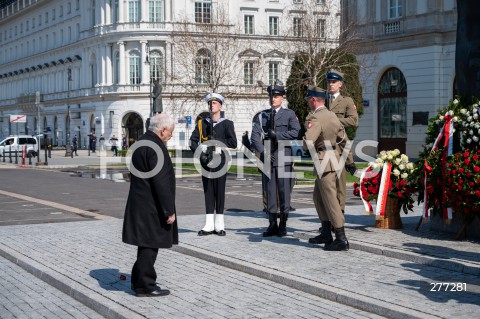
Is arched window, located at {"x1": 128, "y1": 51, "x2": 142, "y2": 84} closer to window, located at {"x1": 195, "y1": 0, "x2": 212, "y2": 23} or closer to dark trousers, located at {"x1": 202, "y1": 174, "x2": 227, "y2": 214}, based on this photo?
window, located at {"x1": 195, "y1": 0, "x2": 212, "y2": 23}

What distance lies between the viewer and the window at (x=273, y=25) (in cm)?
7625

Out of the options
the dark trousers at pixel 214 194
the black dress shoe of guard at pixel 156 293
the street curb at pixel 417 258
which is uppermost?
the dark trousers at pixel 214 194

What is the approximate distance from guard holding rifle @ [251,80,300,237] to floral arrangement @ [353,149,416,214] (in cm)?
127

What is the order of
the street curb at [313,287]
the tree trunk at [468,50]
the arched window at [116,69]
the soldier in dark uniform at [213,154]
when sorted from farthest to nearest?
the arched window at [116,69] < the soldier in dark uniform at [213,154] < the tree trunk at [468,50] < the street curb at [313,287]

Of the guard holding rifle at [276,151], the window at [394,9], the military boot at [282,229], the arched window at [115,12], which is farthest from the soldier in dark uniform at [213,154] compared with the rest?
the arched window at [115,12]

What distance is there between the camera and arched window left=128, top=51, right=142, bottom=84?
243 feet

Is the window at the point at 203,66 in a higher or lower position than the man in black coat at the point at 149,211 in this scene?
higher

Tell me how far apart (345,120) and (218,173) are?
2123 millimetres

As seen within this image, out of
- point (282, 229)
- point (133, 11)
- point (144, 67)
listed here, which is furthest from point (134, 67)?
point (282, 229)

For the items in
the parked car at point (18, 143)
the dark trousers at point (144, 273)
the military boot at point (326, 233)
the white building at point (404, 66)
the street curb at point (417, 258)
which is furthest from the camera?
the parked car at point (18, 143)

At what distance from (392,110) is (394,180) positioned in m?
30.3

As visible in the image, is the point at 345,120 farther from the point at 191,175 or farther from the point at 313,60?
the point at 313,60

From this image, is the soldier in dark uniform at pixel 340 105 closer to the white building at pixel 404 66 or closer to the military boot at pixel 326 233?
the military boot at pixel 326 233

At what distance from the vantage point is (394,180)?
12.2m
